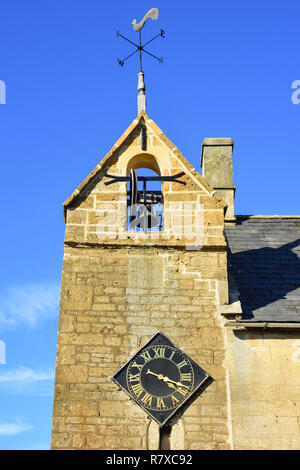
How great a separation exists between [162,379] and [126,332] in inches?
33.4

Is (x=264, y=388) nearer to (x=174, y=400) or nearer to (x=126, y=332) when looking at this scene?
(x=174, y=400)

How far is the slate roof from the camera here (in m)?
10.2

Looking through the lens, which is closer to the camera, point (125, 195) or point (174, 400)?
point (174, 400)

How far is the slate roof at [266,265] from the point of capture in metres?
10.2

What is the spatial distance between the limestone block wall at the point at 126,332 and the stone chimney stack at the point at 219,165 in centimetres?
424

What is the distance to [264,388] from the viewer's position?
938 cm

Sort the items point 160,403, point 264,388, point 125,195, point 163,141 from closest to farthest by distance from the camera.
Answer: point 160,403 < point 264,388 < point 125,195 < point 163,141

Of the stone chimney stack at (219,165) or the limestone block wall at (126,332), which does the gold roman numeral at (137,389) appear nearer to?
the limestone block wall at (126,332)

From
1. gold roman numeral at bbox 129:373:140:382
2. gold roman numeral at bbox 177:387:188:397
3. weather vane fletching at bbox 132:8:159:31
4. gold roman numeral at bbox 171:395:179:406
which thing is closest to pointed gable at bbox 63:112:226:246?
weather vane fletching at bbox 132:8:159:31

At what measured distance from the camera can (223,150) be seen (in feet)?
49.6

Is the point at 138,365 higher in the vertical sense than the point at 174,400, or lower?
higher

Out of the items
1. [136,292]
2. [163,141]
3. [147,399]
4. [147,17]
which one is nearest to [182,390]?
[147,399]

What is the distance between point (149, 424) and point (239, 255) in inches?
153
